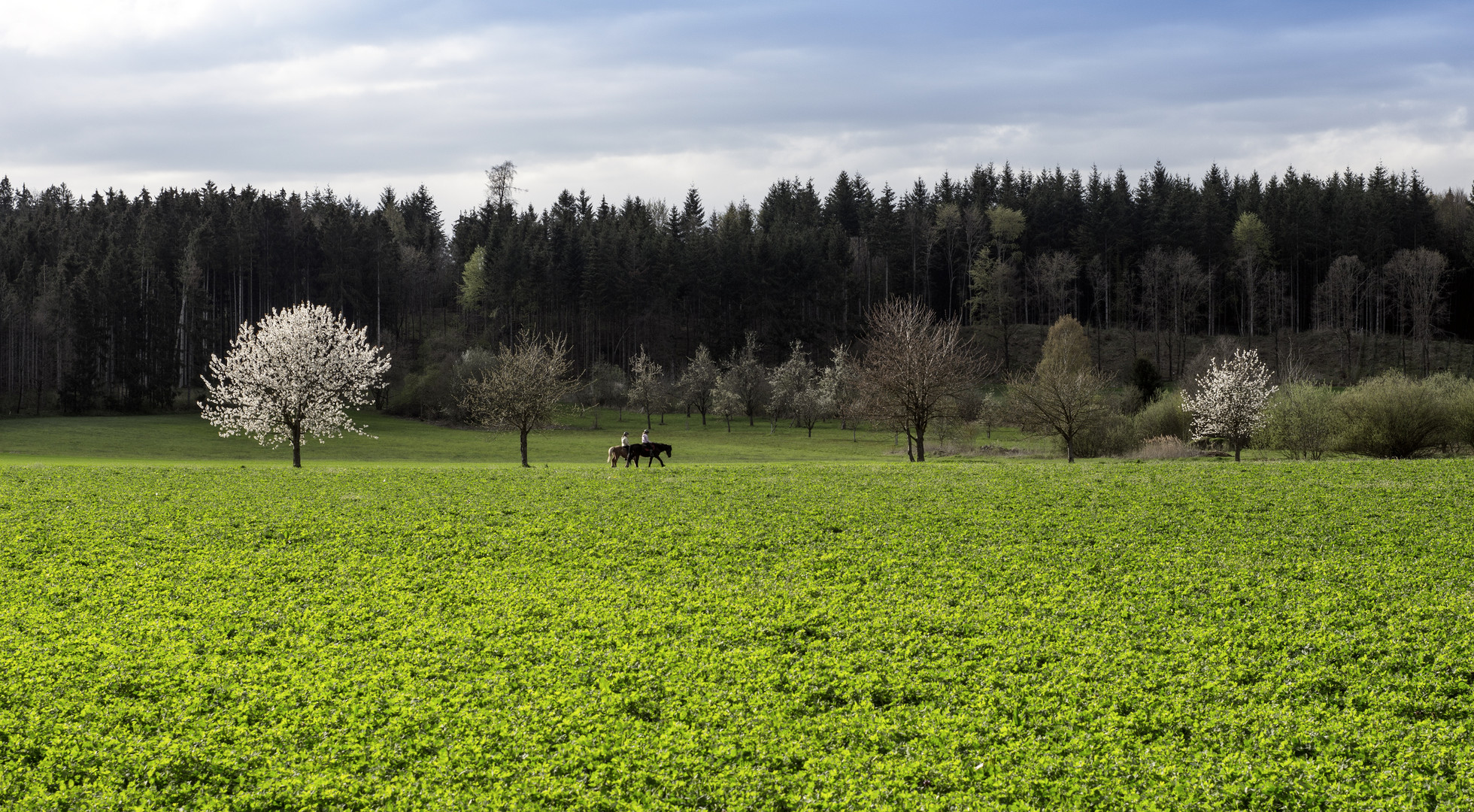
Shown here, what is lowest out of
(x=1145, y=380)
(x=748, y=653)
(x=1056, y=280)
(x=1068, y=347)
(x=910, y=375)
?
(x=748, y=653)

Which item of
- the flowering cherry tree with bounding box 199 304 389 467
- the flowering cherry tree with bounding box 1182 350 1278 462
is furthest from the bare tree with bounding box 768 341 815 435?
the flowering cherry tree with bounding box 199 304 389 467

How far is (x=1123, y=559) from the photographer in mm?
15867

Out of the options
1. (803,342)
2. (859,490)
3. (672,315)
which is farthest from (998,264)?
(859,490)

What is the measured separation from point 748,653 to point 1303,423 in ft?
143

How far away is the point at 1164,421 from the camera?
5694 centimetres

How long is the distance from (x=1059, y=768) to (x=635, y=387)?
Result: 9262 cm

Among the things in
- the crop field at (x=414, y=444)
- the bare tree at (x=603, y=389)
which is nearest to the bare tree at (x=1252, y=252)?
the crop field at (x=414, y=444)

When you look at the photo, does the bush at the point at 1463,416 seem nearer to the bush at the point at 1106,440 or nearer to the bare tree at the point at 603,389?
the bush at the point at 1106,440

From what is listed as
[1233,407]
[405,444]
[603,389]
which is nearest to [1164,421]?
[1233,407]

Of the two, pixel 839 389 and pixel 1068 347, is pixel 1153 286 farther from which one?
pixel 839 389

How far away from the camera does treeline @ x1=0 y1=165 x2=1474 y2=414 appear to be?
104188 millimetres

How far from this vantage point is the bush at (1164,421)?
56156mm

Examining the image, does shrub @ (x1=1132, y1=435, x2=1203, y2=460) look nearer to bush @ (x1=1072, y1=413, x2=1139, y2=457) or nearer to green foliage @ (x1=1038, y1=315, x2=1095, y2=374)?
bush @ (x1=1072, y1=413, x2=1139, y2=457)

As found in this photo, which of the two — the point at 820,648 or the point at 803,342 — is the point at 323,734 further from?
the point at 803,342
